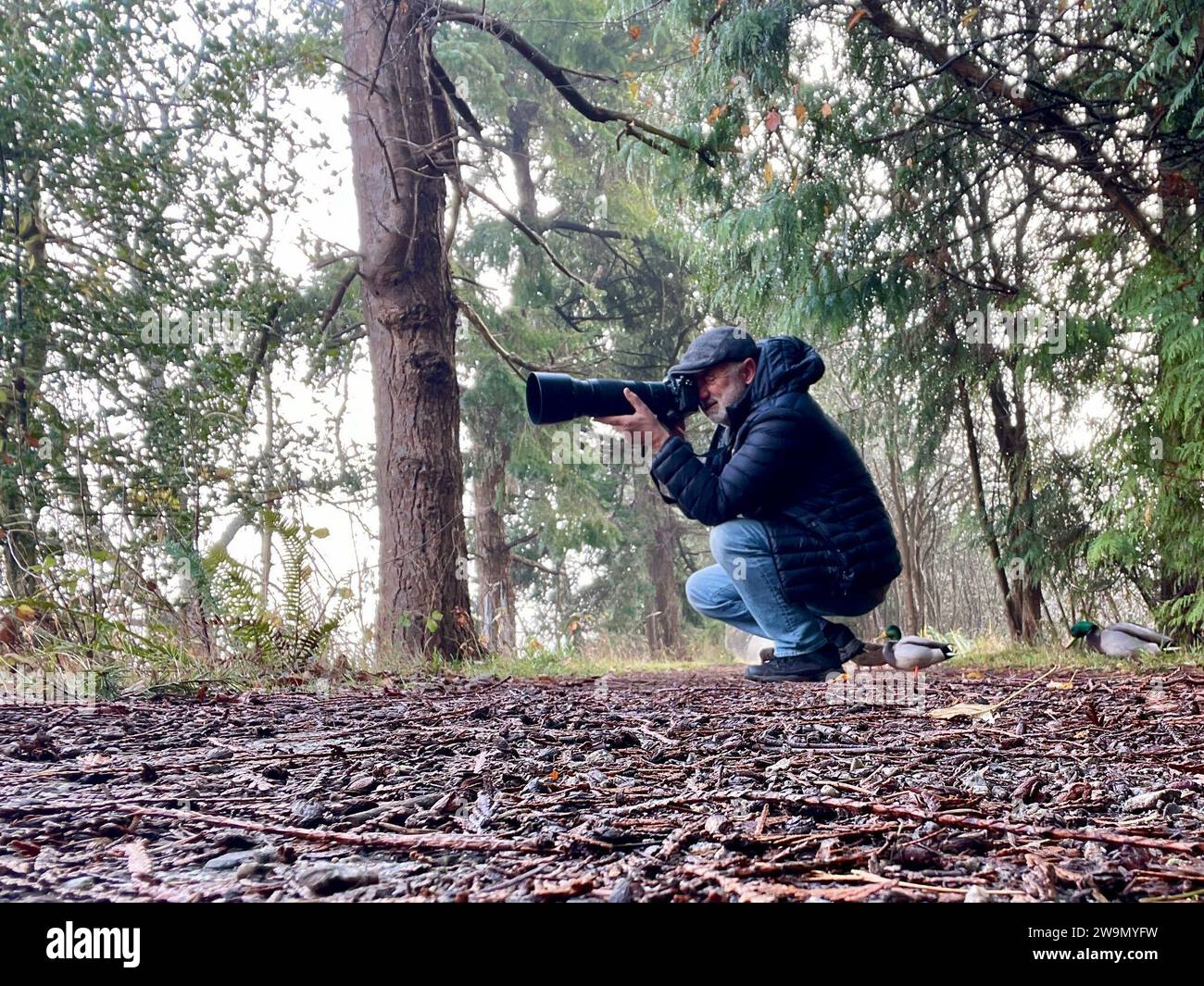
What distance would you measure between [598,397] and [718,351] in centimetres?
55

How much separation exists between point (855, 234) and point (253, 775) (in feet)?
14.5

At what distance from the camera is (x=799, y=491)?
353cm

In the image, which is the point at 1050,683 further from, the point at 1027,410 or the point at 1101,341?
the point at 1027,410

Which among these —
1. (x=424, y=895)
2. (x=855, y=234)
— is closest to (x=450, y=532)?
(x=855, y=234)

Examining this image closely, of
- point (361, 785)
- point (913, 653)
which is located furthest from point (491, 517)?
point (361, 785)

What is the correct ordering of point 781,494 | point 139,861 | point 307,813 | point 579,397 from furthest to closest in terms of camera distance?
point 781,494, point 579,397, point 307,813, point 139,861

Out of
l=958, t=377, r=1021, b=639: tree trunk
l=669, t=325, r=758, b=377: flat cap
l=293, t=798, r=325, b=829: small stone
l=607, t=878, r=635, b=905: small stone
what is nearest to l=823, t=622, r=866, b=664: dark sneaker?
l=669, t=325, r=758, b=377: flat cap

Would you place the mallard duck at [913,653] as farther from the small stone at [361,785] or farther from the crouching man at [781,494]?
the small stone at [361,785]

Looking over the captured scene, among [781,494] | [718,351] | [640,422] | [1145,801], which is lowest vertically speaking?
[1145,801]

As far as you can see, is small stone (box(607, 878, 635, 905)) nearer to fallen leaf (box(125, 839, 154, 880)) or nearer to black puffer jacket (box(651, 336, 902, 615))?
fallen leaf (box(125, 839, 154, 880))

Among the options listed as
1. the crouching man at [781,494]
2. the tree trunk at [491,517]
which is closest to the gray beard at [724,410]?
the crouching man at [781,494]

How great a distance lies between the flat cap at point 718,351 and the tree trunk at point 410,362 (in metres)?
1.55

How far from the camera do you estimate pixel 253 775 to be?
1.57 m

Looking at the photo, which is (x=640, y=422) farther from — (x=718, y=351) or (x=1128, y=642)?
(x=1128, y=642)
